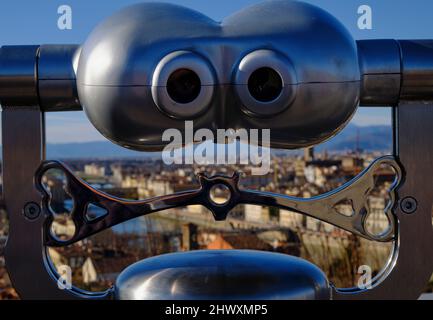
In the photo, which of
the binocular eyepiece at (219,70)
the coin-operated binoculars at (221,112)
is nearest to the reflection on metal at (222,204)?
the coin-operated binoculars at (221,112)

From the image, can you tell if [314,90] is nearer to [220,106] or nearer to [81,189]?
[220,106]

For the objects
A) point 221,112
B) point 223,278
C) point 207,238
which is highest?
point 221,112

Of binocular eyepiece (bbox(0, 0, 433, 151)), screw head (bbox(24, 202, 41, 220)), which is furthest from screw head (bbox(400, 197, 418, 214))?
screw head (bbox(24, 202, 41, 220))

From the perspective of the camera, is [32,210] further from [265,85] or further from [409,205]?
[409,205]

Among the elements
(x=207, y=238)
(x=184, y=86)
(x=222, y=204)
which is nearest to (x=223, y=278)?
(x=222, y=204)

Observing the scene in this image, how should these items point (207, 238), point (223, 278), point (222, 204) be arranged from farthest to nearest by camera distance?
point (207, 238) < point (222, 204) < point (223, 278)

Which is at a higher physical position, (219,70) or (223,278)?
(219,70)

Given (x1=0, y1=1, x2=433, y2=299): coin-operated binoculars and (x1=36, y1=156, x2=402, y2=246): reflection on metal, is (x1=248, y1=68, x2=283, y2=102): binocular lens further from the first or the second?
(x1=36, y1=156, x2=402, y2=246): reflection on metal
